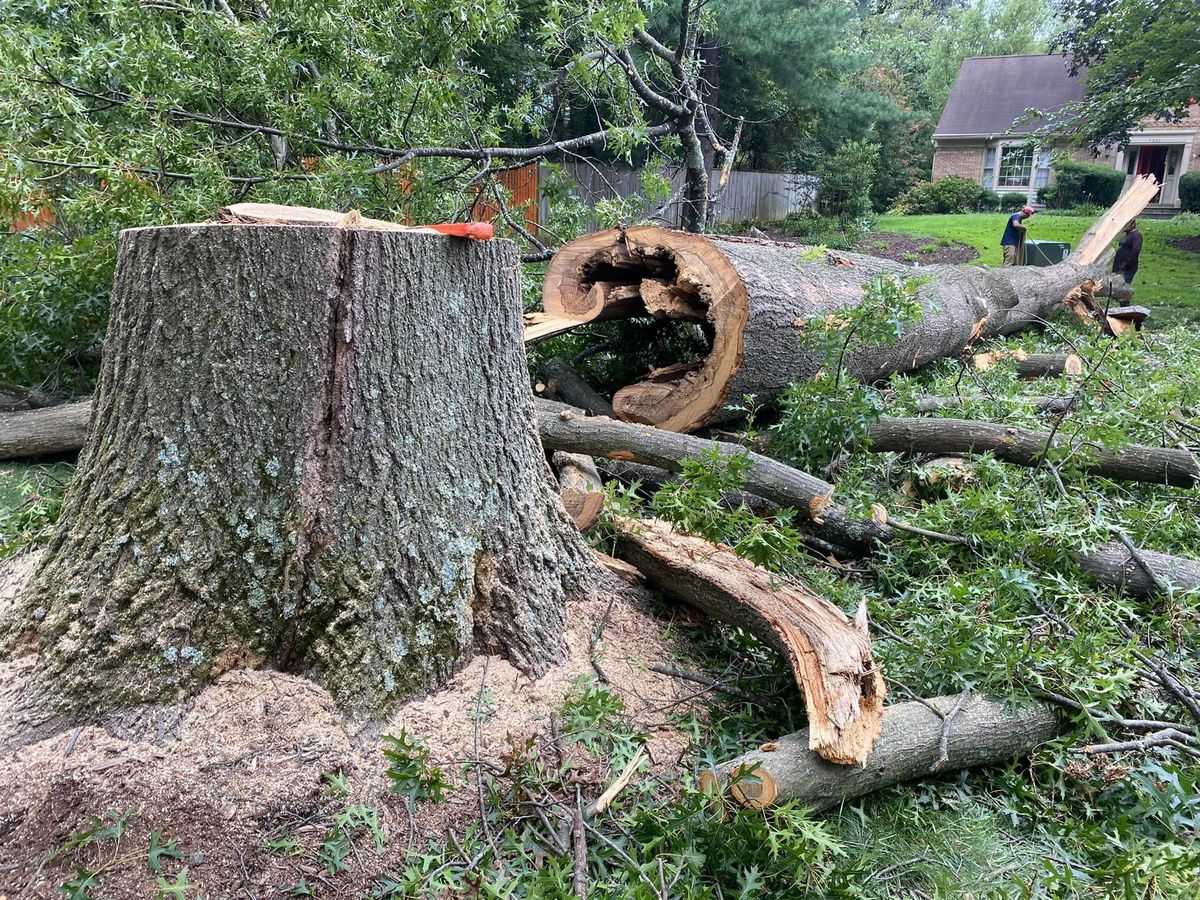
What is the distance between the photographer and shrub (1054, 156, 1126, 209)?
60.0ft

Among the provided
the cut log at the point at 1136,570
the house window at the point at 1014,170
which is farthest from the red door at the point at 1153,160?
the cut log at the point at 1136,570

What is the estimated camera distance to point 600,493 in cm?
283

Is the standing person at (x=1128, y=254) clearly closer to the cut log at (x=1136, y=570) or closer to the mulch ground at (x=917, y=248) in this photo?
the mulch ground at (x=917, y=248)

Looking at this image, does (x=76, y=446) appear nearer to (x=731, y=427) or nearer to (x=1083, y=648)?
(x=731, y=427)

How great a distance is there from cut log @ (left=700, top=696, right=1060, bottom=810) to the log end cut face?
228 centimetres

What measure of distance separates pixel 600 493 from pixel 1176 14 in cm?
1076

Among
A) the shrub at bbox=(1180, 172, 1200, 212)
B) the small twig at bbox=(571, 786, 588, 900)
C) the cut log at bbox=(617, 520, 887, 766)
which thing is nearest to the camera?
the small twig at bbox=(571, 786, 588, 900)

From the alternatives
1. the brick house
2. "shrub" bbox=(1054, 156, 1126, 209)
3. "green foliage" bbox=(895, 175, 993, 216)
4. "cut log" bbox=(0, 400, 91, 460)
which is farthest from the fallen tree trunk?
the brick house

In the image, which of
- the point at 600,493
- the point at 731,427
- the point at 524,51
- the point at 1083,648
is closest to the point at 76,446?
the point at 600,493

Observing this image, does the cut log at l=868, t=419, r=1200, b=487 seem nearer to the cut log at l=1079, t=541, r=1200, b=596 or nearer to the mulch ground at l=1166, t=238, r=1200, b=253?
the cut log at l=1079, t=541, r=1200, b=596

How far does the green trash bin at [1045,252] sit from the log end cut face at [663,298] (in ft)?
24.8

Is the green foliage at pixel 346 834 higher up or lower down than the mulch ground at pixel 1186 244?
lower down

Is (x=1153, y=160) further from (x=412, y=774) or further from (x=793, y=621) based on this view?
(x=412, y=774)

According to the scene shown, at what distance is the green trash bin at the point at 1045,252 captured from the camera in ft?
31.9
